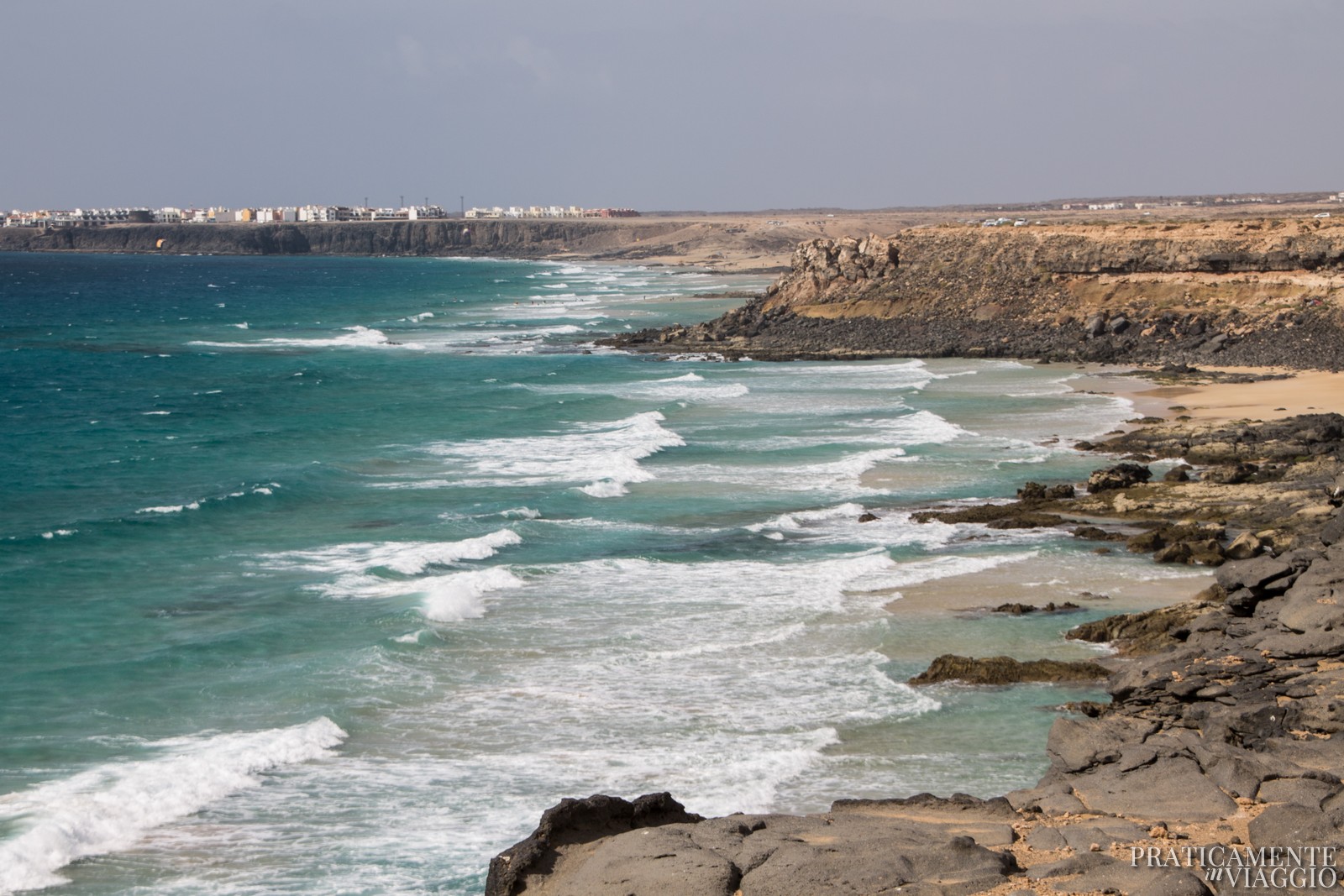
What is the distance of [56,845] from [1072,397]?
37.9 m

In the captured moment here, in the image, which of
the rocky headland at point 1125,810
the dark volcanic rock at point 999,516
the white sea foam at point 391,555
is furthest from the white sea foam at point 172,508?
the rocky headland at point 1125,810

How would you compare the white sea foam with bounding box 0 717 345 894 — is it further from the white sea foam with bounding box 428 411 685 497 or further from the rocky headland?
the white sea foam with bounding box 428 411 685 497

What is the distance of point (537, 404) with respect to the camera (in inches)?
1928

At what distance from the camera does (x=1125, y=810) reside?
40.9ft

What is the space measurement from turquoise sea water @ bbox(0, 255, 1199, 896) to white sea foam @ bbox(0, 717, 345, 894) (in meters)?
0.05

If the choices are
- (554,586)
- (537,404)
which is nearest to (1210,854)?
(554,586)

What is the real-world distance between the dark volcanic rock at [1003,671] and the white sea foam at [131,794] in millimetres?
8559

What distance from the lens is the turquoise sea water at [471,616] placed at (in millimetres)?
15477

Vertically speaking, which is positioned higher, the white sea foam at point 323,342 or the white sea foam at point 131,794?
the white sea foam at point 323,342

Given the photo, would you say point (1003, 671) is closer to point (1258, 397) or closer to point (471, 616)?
point (471, 616)

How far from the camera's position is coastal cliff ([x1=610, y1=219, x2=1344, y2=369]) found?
176 feet

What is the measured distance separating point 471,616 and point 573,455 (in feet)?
53.2

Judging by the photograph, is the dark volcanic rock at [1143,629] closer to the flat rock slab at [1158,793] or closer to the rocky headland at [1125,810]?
the rocky headland at [1125,810]

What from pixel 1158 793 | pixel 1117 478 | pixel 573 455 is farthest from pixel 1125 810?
pixel 573 455
